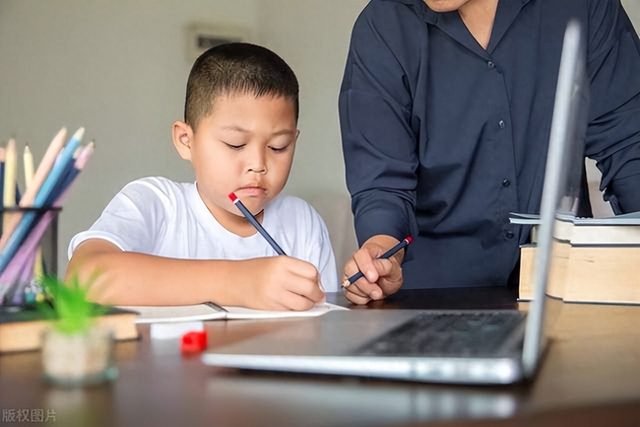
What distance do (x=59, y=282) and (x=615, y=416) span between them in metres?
0.44

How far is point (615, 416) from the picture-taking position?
0.51 meters

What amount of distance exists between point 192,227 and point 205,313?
66cm

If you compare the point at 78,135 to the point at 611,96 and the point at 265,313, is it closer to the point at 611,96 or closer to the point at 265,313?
the point at 265,313

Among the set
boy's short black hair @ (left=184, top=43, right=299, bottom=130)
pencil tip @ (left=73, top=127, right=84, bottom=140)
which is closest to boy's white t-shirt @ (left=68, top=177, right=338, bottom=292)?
boy's short black hair @ (left=184, top=43, right=299, bottom=130)

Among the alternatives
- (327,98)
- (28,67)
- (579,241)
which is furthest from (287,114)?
(28,67)

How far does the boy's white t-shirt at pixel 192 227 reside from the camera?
1435 millimetres

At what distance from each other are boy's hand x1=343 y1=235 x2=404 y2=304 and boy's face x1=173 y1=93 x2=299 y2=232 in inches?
11.4

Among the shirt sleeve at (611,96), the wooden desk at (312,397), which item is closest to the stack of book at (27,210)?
the wooden desk at (312,397)

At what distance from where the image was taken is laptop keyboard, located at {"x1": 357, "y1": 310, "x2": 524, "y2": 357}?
1.96 ft

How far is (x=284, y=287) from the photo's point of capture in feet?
3.34

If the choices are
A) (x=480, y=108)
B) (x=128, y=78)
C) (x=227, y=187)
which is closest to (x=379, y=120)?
(x=480, y=108)

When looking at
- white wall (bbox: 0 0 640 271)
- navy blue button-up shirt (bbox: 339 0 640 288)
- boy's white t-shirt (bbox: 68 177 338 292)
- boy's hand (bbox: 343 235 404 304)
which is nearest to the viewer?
boy's hand (bbox: 343 235 404 304)

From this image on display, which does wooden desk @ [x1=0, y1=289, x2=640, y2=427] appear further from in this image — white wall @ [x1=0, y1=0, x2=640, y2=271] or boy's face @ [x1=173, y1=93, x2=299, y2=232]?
white wall @ [x1=0, y1=0, x2=640, y2=271]

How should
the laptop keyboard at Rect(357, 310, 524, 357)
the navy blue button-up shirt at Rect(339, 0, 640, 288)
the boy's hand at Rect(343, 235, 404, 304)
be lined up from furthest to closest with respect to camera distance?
the navy blue button-up shirt at Rect(339, 0, 640, 288) < the boy's hand at Rect(343, 235, 404, 304) < the laptop keyboard at Rect(357, 310, 524, 357)
